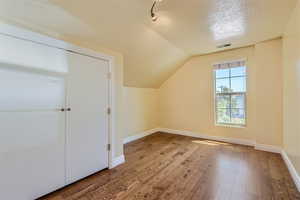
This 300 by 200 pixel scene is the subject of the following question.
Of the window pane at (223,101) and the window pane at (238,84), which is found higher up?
the window pane at (238,84)

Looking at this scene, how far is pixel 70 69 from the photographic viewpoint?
1.95m

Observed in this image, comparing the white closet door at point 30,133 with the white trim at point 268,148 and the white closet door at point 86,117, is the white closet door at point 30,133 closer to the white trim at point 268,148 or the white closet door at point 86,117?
the white closet door at point 86,117

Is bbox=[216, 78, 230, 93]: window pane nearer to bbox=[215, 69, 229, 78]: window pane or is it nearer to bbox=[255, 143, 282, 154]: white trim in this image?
bbox=[215, 69, 229, 78]: window pane

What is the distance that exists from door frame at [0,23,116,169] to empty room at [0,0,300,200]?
1 centimetres

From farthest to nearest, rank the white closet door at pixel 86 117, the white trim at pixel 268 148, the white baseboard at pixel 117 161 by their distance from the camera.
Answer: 1. the white trim at pixel 268 148
2. the white baseboard at pixel 117 161
3. the white closet door at pixel 86 117

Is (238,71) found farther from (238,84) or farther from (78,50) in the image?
(78,50)

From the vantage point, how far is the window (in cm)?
364

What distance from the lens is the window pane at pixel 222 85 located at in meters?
3.87

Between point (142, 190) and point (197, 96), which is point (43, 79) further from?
point (197, 96)

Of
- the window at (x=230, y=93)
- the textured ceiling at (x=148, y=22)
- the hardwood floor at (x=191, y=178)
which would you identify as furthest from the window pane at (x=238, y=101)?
the textured ceiling at (x=148, y=22)

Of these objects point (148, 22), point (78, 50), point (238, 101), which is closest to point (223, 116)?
point (238, 101)

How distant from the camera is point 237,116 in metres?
3.73

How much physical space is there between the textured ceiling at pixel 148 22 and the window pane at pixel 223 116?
5.67ft

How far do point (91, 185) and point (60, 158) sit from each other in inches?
22.2
